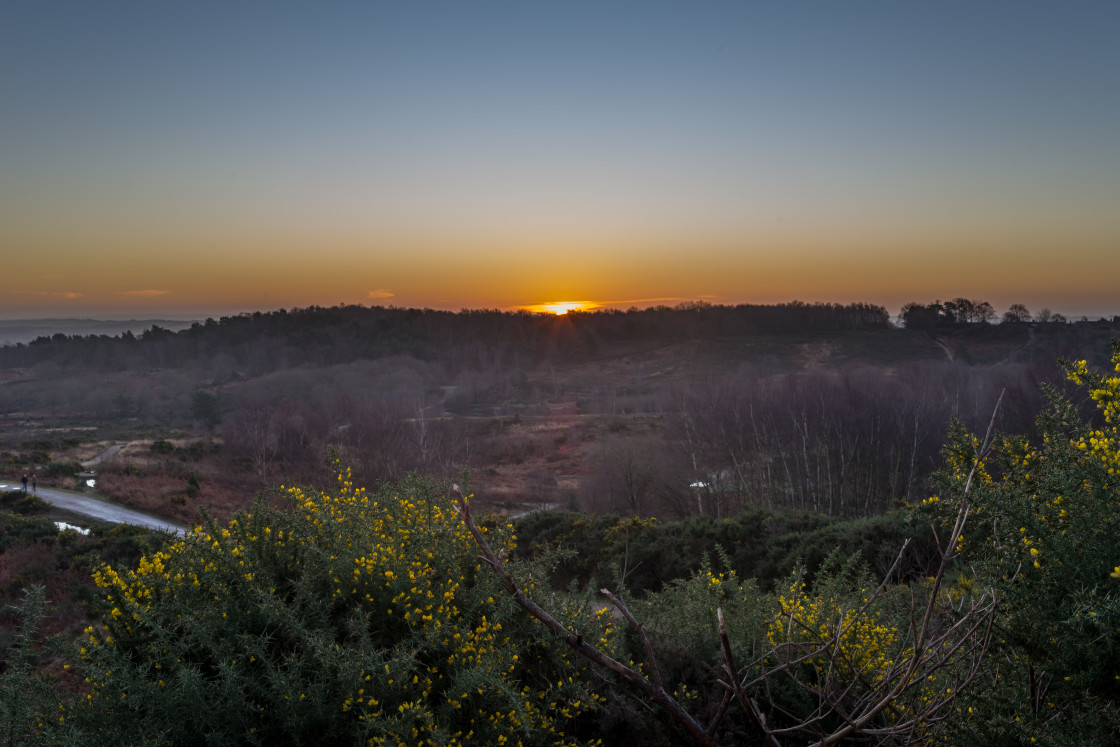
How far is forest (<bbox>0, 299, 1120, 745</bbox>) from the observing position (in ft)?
10.3

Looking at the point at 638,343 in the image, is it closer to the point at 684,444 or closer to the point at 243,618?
the point at 684,444

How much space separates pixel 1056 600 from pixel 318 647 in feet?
12.4

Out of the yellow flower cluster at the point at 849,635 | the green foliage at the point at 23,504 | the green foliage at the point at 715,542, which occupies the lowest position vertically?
the green foliage at the point at 23,504

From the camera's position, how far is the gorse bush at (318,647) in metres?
3.38

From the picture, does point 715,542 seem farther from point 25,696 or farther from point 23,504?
point 23,504

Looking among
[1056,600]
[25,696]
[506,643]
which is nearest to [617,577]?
[506,643]

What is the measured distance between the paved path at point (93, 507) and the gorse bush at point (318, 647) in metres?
30.0

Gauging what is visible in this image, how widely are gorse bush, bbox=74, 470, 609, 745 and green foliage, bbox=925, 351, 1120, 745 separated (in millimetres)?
2311

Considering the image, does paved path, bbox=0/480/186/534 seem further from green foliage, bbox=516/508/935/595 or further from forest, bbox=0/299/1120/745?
green foliage, bbox=516/508/935/595

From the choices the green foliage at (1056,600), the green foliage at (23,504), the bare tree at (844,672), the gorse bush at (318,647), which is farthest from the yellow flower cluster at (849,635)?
the green foliage at (23,504)

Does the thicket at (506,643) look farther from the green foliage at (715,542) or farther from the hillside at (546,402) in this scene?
the green foliage at (715,542)

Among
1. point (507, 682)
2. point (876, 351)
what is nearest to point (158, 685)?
point (507, 682)

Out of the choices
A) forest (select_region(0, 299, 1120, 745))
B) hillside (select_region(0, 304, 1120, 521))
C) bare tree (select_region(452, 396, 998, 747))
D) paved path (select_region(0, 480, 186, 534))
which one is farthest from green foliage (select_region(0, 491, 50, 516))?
bare tree (select_region(452, 396, 998, 747))

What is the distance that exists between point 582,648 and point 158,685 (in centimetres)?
249
